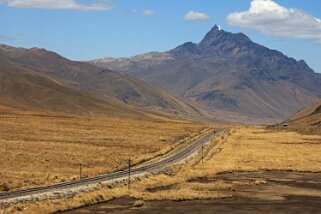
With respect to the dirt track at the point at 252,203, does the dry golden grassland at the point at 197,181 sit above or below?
above

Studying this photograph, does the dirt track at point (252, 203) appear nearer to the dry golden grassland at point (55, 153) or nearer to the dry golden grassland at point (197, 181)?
the dry golden grassland at point (197, 181)

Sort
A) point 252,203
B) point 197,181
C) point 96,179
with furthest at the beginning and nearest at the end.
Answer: point 197,181 → point 96,179 → point 252,203

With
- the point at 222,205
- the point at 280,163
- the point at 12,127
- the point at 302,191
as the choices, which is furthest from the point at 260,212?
the point at 12,127

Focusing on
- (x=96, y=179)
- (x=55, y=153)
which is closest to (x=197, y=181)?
(x=96, y=179)

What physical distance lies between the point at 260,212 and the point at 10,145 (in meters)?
52.7

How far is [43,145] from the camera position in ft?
287

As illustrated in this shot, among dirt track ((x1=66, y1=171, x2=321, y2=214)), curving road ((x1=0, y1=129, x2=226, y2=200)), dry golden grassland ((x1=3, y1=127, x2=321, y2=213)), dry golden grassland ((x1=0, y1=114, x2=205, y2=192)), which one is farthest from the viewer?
dry golden grassland ((x1=0, y1=114, x2=205, y2=192))

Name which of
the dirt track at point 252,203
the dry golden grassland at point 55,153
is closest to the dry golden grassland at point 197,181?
the dirt track at point 252,203

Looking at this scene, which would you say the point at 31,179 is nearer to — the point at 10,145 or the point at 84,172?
the point at 84,172

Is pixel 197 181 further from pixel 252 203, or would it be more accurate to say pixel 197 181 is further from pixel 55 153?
pixel 55 153

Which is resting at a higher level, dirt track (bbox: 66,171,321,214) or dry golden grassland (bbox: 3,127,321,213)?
dry golden grassland (bbox: 3,127,321,213)

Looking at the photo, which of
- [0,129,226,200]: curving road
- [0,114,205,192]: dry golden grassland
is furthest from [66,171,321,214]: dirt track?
[0,114,205,192]: dry golden grassland

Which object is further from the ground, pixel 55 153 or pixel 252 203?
pixel 55 153

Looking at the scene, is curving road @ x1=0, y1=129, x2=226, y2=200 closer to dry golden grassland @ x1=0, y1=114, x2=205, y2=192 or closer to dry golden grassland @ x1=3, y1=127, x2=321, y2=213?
dry golden grassland @ x1=3, y1=127, x2=321, y2=213
